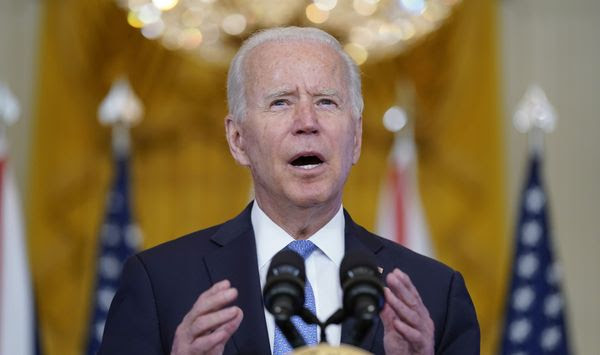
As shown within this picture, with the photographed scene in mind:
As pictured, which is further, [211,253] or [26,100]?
[26,100]

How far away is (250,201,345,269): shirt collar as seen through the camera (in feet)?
9.60

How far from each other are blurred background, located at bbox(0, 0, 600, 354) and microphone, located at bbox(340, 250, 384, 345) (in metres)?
4.94

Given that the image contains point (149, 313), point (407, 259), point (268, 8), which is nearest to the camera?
point (149, 313)

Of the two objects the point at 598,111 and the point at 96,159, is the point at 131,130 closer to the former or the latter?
the point at 96,159

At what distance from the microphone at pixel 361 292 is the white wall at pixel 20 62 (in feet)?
18.4

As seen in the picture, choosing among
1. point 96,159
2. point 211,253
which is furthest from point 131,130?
point 211,253

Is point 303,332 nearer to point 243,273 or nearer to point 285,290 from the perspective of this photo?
point 243,273

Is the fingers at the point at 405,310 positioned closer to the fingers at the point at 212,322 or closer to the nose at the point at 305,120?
the fingers at the point at 212,322

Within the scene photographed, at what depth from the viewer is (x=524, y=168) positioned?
25.0 ft

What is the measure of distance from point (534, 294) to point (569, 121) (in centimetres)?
162

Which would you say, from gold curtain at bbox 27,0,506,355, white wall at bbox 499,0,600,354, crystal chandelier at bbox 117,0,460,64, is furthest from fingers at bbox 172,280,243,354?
white wall at bbox 499,0,600,354

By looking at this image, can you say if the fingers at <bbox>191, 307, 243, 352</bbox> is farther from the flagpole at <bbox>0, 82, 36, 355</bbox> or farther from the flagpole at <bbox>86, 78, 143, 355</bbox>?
the flagpole at <bbox>86, 78, 143, 355</bbox>

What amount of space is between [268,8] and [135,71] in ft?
6.20

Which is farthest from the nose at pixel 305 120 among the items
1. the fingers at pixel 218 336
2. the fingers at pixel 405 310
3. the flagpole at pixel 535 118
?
the flagpole at pixel 535 118
